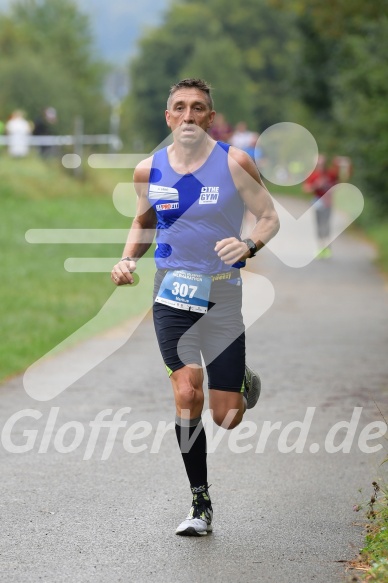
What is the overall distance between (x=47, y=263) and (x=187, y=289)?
14748 millimetres

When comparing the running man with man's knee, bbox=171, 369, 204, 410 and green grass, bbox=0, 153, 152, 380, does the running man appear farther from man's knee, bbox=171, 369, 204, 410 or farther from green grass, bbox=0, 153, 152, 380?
green grass, bbox=0, 153, 152, 380

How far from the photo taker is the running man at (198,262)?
6.35m

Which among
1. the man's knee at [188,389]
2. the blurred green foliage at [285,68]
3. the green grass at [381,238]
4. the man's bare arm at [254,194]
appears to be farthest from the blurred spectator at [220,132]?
the man's knee at [188,389]

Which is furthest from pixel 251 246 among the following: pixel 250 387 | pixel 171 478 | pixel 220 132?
pixel 220 132

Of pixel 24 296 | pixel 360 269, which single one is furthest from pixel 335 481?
pixel 360 269

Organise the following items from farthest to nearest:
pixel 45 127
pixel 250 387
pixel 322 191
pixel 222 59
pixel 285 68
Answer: pixel 285 68 < pixel 222 59 < pixel 45 127 < pixel 322 191 < pixel 250 387

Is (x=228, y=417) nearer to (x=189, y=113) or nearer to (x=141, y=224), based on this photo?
(x=141, y=224)

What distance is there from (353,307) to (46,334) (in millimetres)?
5204

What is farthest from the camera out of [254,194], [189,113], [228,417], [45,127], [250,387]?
[45,127]

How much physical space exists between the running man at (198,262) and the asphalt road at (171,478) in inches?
15.4

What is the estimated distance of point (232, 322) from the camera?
255 inches

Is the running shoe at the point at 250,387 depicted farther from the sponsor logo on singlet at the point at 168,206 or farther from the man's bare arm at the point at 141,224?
the sponsor logo on singlet at the point at 168,206

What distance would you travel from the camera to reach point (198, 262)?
641 centimetres

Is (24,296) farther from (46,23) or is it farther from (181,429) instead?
(46,23)
